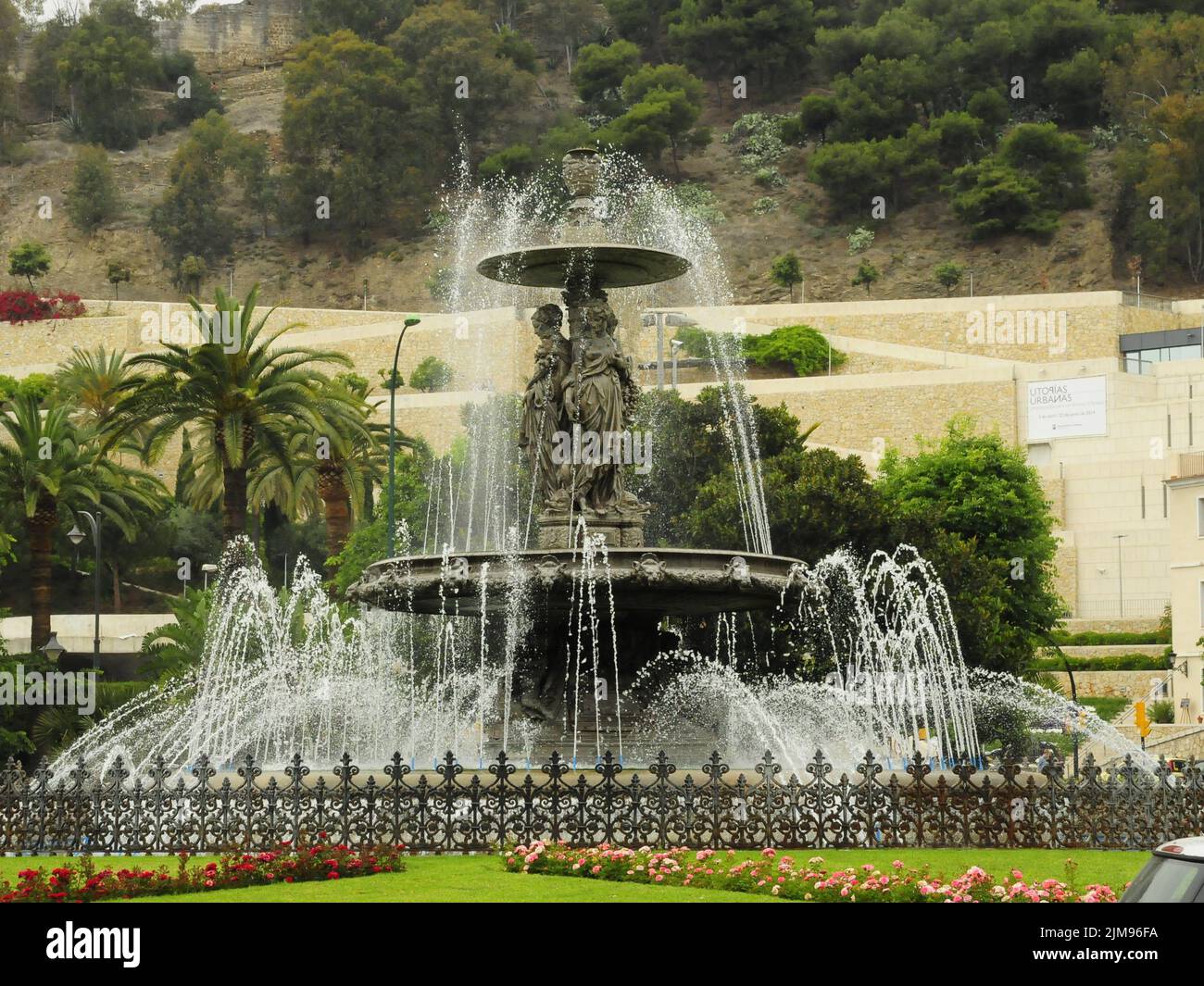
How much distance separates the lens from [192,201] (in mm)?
108250

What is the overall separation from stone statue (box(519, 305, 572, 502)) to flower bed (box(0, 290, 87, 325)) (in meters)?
65.5

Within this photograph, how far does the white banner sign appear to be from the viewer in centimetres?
6219

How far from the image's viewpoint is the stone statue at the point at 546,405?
17.0 m

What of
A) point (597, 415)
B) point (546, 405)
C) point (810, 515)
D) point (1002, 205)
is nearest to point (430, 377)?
point (1002, 205)

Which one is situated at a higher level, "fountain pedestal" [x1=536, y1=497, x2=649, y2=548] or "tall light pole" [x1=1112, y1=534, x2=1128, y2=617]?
"fountain pedestal" [x1=536, y1=497, x2=649, y2=548]

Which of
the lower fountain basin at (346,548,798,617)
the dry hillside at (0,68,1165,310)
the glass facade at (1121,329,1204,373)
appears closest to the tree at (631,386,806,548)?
the lower fountain basin at (346,548,798,617)

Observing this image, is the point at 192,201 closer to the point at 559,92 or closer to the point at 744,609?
the point at 559,92

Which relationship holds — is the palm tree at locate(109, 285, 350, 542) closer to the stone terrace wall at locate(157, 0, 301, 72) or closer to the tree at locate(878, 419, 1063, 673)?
the tree at locate(878, 419, 1063, 673)

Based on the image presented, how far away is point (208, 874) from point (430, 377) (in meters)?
59.0

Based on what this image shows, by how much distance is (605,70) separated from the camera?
385 ft

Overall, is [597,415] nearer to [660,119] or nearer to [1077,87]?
[660,119]
